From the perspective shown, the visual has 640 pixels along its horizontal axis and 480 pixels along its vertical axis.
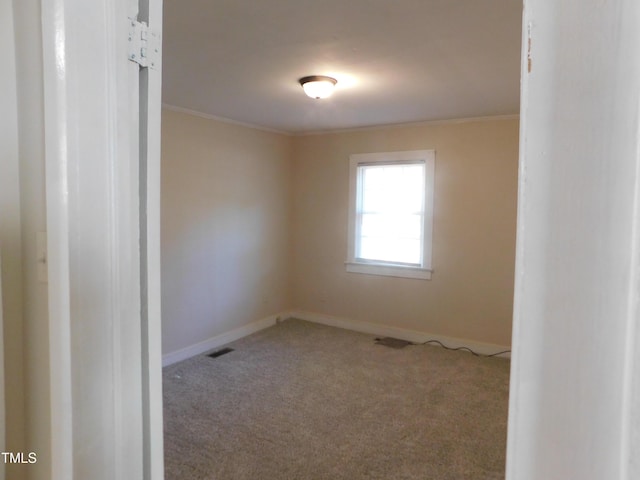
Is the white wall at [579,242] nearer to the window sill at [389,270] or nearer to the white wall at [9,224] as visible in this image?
the white wall at [9,224]

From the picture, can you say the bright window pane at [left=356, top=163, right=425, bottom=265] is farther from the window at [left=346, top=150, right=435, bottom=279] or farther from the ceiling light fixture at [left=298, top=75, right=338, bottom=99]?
the ceiling light fixture at [left=298, top=75, right=338, bottom=99]

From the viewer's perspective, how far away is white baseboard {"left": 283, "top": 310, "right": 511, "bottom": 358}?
438 centimetres

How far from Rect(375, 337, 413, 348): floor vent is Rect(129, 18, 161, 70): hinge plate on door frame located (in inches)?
162

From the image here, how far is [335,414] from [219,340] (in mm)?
1933

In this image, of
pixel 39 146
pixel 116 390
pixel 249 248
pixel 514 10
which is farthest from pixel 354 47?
pixel 249 248

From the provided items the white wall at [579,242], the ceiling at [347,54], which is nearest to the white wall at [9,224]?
the ceiling at [347,54]

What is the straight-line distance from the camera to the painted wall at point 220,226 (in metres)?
4.03

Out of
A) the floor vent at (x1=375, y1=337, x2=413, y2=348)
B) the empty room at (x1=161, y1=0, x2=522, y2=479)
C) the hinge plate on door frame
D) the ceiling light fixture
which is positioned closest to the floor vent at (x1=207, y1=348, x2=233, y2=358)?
the empty room at (x1=161, y1=0, x2=522, y2=479)

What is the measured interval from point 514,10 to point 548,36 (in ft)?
6.13

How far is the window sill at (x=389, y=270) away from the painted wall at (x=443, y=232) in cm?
6

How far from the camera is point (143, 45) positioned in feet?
2.96

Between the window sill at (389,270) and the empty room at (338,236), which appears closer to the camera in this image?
the empty room at (338,236)

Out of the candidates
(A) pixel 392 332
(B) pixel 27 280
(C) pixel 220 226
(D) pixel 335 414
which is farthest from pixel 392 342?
(B) pixel 27 280

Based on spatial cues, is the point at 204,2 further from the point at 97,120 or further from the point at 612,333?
the point at 612,333
